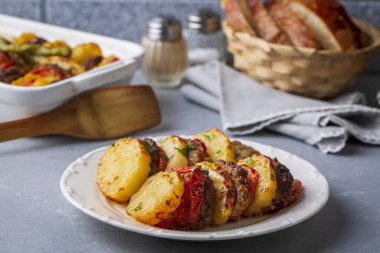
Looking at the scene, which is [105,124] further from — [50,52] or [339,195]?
[339,195]

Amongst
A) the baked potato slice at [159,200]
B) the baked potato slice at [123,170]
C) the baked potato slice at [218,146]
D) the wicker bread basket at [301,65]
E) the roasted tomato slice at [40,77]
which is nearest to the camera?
the baked potato slice at [159,200]

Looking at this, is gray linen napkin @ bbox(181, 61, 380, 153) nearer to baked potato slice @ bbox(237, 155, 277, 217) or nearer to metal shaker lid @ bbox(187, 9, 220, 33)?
metal shaker lid @ bbox(187, 9, 220, 33)

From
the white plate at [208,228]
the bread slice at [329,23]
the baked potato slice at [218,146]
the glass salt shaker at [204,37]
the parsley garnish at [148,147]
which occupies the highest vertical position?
the bread slice at [329,23]

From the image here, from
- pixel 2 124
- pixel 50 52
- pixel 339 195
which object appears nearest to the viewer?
pixel 339 195

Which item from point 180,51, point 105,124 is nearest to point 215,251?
point 105,124

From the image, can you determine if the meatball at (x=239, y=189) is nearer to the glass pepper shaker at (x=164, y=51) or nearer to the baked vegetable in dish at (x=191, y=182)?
the baked vegetable in dish at (x=191, y=182)

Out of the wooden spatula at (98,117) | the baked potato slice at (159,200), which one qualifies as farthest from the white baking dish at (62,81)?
the baked potato slice at (159,200)

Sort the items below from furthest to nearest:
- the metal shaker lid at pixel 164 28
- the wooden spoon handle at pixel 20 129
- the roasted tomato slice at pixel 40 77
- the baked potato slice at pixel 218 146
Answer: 1. the metal shaker lid at pixel 164 28
2. the roasted tomato slice at pixel 40 77
3. the wooden spoon handle at pixel 20 129
4. the baked potato slice at pixel 218 146
